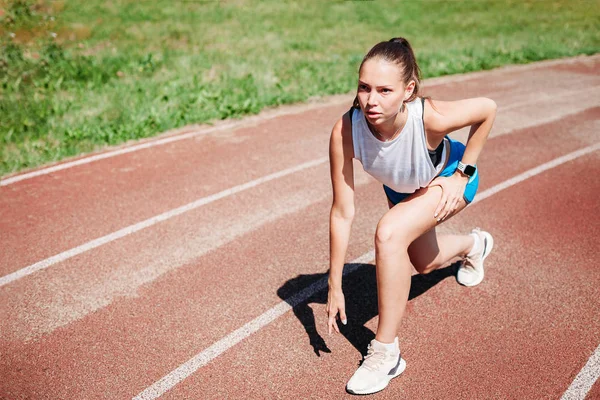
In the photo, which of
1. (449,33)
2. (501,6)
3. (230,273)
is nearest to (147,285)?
(230,273)

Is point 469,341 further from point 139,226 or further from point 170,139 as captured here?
point 170,139

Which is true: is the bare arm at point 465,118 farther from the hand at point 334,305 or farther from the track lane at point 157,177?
the track lane at point 157,177

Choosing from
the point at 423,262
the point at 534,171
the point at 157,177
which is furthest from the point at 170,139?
the point at 423,262

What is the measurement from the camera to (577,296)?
4.71 meters

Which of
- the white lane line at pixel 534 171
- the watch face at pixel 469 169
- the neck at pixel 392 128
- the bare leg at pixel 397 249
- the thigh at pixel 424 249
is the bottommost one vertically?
the white lane line at pixel 534 171

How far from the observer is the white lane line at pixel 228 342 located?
150 inches

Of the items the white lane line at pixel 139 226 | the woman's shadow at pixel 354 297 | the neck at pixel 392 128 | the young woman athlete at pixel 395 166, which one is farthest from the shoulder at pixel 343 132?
the white lane line at pixel 139 226

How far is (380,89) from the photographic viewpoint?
10.4 ft

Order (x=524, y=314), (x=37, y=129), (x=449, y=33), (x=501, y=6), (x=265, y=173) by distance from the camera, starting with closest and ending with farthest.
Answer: (x=524, y=314) → (x=265, y=173) → (x=37, y=129) → (x=449, y=33) → (x=501, y=6)

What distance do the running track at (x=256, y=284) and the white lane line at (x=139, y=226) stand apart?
3 cm

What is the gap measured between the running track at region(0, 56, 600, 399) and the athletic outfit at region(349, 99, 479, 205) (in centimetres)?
139

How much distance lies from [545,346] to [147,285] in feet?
11.4

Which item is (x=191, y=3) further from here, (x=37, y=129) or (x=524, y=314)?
(x=524, y=314)

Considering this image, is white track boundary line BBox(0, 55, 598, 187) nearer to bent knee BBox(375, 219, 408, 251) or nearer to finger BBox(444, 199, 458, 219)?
bent knee BBox(375, 219, 408, 251)
